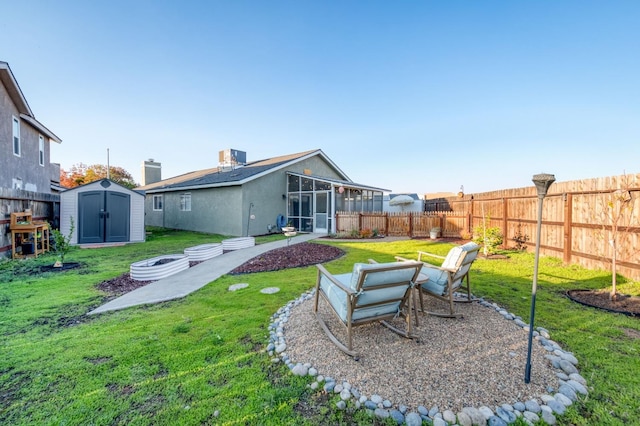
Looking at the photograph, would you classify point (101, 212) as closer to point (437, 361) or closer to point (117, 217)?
point (117, 217)

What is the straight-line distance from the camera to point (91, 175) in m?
30.2

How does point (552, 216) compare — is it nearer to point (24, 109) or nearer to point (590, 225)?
point (590, 225)

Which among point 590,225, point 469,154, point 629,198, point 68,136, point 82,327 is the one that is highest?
point 68,136

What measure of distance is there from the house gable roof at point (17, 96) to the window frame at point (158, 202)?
7212 mm

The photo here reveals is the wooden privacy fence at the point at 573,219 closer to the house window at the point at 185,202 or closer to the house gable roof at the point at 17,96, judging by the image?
the house window at the point at 185,202

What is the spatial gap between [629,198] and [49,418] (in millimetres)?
8264

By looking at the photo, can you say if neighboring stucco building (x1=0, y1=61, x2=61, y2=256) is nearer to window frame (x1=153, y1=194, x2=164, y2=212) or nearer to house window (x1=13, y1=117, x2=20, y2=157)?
house window (x1=13, y1=117, x2=20, y2=157)

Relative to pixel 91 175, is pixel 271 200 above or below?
below

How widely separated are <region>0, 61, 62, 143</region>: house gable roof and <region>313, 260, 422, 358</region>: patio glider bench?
1471 centimetres

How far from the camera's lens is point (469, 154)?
1567 cm

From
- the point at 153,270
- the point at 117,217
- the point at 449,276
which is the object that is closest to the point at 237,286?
the point at 153,270

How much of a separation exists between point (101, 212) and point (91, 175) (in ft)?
85.0

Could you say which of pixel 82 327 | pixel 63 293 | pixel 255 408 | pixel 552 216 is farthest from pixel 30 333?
pixel 552 216

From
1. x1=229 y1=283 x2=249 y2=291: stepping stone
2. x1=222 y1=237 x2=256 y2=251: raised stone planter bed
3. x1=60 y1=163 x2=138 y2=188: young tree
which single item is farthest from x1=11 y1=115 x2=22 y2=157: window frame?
x1=60 y1=163 x2=138 y2=188: young tree
